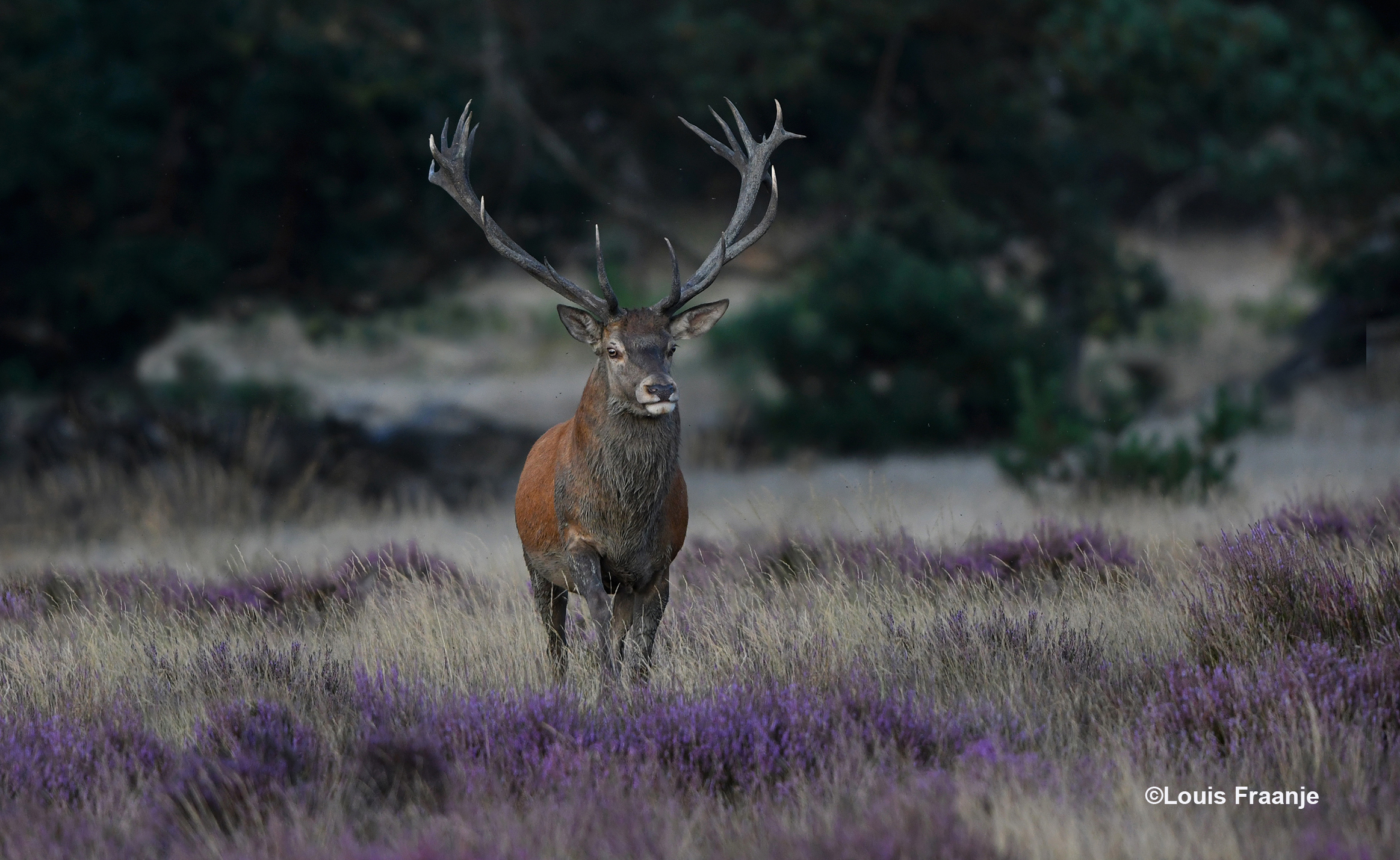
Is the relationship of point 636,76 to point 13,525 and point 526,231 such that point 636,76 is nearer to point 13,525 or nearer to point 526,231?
point 526,231

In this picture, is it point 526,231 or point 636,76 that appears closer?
point 526,231

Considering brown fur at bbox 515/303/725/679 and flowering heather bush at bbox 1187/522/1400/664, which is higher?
brown fur at bbox 515/303/725/679

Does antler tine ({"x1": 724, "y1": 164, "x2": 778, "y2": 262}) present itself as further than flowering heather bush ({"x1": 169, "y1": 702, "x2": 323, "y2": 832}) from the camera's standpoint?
Yes

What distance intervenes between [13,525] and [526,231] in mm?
5723

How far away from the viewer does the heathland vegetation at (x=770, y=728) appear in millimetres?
3412

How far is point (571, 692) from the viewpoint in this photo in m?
4.52

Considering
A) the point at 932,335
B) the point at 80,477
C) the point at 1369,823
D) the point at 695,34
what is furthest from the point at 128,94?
the point at 1369,823

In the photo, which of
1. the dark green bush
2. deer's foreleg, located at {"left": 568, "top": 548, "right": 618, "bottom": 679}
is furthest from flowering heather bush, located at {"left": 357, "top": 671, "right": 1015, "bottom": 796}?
the dark green bush

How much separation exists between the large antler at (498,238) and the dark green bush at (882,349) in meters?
8.10

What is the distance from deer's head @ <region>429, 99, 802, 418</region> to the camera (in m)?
5.01

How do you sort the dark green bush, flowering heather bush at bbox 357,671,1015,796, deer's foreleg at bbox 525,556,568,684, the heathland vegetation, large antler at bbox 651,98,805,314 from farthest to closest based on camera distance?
the dark green bush
deer's foreleg at bbox 525,556,568,684
large antler at bbox 651,98,805,314
flowering heather bush at bbox 357,671,1015,796
the heathland vegetation

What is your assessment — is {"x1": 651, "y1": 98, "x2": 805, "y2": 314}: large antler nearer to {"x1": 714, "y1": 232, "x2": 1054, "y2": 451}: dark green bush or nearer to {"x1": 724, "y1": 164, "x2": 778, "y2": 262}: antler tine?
{"x1": 724, "y1": 164, "x2": 778, "y2": 262}: antler tine

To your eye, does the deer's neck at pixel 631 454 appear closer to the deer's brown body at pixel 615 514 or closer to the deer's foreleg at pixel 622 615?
the deer's brown body at pixel 615 514

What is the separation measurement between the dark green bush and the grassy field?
6.83m
